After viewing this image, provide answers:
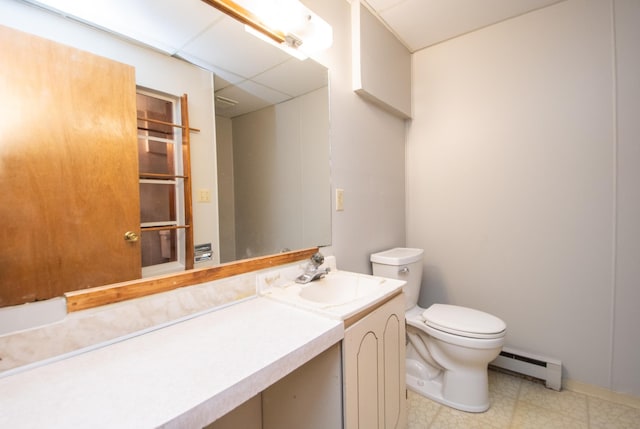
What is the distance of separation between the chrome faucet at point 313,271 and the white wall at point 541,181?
1.17 m

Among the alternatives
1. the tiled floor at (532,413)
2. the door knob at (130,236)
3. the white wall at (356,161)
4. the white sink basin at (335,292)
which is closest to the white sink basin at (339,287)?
the white sink basin at (335,292)

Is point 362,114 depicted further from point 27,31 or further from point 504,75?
point 27,31

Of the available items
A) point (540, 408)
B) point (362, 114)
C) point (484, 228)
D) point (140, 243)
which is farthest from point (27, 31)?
point (540, 408)

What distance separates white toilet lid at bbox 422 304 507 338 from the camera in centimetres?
140

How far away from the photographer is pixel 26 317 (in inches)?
24.7

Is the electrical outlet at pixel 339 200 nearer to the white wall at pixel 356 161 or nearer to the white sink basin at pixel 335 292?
the white wall at pixel 356 161

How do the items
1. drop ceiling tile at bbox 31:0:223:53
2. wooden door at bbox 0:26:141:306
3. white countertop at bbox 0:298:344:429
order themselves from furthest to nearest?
drop ceiling tile at bbox 31:0:223:53, wooden door at bbox 0:26:141:306, white countertop at bbox 0:298:344:429

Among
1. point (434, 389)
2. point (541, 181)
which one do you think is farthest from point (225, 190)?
point (541, 181)

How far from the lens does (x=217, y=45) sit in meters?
1.02

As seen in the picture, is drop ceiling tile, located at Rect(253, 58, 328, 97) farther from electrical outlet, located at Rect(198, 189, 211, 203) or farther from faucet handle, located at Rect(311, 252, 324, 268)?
faucet handle, located at Rect(311, 252, 324, 268)

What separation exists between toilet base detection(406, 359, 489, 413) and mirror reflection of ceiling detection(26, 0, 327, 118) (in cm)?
177

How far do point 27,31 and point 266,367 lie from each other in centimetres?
96

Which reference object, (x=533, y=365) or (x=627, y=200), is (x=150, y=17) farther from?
(x=533, y=365)

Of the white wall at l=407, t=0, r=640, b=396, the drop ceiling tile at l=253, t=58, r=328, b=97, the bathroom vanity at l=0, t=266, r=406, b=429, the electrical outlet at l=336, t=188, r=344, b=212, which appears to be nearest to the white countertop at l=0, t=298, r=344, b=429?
the bathroom vanity at l=0, t=266, r=406, b=429
